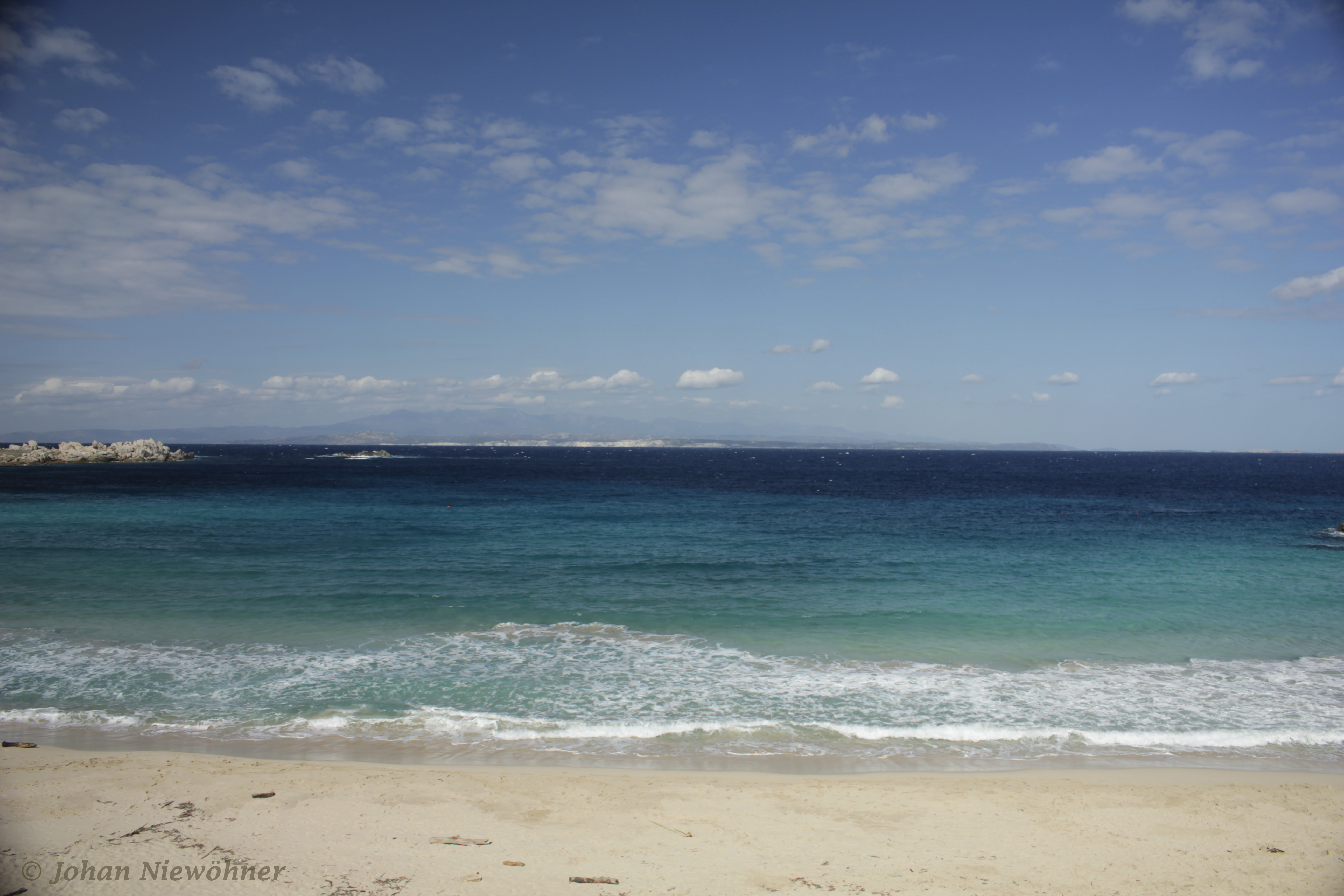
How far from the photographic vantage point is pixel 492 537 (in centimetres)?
3212

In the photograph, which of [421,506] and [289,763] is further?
[421,506]

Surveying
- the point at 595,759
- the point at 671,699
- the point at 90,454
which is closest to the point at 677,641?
the point at 671,699

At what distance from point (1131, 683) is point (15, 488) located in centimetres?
7970

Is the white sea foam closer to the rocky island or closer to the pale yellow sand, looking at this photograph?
the pale yellow sand

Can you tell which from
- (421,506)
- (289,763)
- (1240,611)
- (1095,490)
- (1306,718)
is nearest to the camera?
(289,763)

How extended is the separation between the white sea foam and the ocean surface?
0.23ft

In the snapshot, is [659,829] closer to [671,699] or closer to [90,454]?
[671,699]

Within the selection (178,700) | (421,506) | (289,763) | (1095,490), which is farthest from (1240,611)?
(1095,490)

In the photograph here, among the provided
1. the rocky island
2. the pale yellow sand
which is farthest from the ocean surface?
the rocky island

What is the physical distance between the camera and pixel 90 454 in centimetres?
10381

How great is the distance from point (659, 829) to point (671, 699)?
4.61 metres

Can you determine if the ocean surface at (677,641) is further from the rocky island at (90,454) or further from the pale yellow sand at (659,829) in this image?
the rocky island at (90,454)

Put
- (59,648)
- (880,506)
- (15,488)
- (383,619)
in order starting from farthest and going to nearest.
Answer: (15,488) → (880,506) → (383,619) → (59,648)

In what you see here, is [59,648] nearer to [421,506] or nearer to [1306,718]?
[1306,718]
